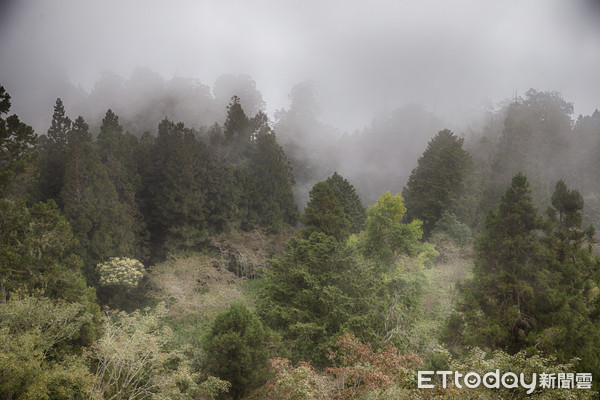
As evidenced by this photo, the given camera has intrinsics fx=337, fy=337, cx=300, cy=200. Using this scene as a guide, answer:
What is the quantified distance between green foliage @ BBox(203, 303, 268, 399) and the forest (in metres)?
0.06

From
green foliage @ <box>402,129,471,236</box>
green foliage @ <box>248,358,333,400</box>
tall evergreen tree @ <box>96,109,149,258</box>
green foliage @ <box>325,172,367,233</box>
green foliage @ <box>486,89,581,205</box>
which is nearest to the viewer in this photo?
green foliage @ <box>248,358,333,400</box>

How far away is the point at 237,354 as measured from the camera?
1170cm

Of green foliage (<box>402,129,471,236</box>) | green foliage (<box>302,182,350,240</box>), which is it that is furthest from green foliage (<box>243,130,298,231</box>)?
green foliage (<box>302,182,350,240</box>)

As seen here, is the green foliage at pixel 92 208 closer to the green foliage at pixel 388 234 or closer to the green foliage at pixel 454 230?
the green foliage at pixel 388 234

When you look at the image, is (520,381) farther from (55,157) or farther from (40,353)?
(55,157)

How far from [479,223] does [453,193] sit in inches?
134

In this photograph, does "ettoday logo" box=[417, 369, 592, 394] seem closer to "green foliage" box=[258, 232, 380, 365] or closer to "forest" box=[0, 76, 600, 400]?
"forest" box=[0, 76, 600, 400]

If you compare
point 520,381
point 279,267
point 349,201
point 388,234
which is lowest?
point 520,381

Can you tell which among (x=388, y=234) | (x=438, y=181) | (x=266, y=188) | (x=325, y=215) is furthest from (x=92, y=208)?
(x=438, y=181)

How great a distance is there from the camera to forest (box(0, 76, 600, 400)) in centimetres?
989

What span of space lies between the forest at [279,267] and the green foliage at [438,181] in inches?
7.4

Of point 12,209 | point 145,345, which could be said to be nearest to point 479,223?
point 145,345

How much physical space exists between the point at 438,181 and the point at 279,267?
20256mm

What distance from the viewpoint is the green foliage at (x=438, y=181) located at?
30.0 meters
